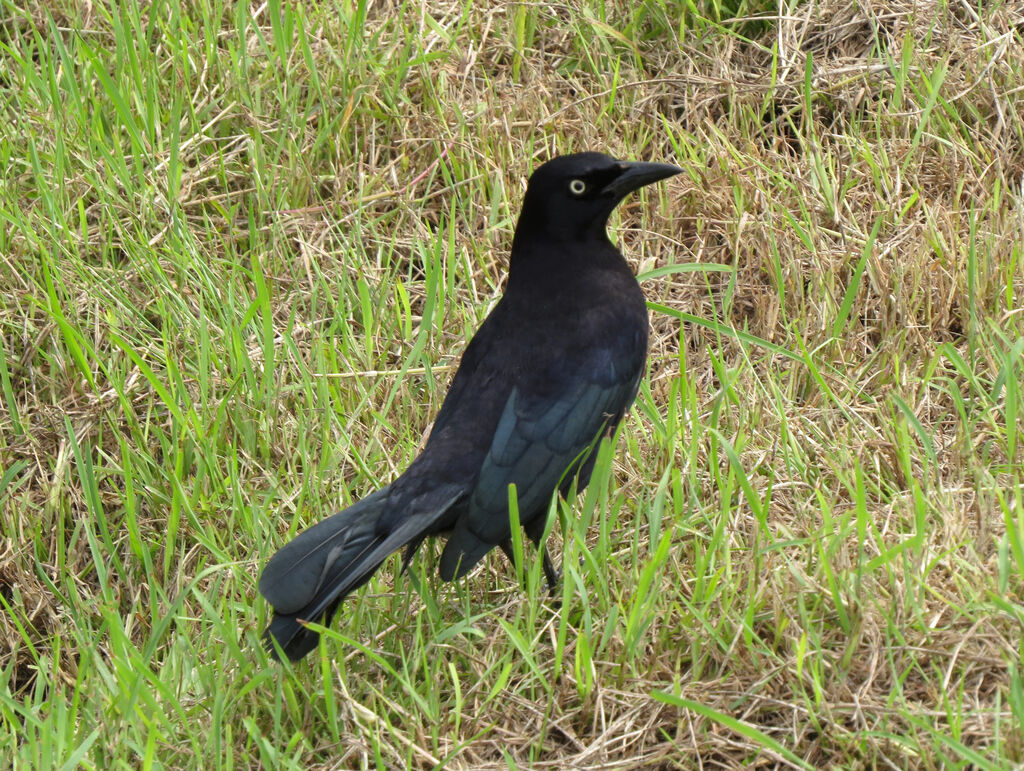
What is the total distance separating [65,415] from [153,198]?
3.23 ft

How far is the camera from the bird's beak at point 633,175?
376cm

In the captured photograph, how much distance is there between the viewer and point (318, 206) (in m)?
4.95

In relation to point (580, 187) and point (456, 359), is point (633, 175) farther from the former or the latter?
point (456, 359)

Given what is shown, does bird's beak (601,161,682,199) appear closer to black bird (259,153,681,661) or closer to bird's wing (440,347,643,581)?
black bird (259,153,681,661)

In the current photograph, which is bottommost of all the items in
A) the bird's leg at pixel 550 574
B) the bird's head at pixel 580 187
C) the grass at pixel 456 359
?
the bird's leg at pixel 550 574

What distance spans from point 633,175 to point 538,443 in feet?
2.69

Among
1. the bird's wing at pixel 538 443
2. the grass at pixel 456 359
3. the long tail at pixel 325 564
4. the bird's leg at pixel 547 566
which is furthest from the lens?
the bird's leg at pixel 547 566

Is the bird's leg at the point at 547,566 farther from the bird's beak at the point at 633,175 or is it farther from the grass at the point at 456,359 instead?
the bird's beak at the point at 633,175

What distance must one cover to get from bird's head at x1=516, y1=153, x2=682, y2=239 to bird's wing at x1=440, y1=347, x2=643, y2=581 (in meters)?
0.39

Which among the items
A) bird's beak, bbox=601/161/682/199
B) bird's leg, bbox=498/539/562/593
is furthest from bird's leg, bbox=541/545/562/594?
bird's beak, bbox=601/161/682/199

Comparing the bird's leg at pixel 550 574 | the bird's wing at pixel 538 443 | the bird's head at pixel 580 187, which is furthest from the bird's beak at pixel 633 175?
the bird's leg at pixel 550 574

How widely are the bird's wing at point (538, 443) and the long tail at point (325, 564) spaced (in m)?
0.11

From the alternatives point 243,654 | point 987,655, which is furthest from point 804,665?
point 243,654

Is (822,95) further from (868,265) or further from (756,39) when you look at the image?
(868,265)
